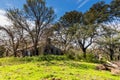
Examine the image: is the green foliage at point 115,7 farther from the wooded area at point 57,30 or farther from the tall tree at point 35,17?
the tall tree at point 35,17

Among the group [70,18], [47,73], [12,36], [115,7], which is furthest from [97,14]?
[47,73]

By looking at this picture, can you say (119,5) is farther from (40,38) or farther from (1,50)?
(1,50)

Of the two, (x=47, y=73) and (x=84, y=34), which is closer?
(x=47, y=73)

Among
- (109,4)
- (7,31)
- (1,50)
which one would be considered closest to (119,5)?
(109,4)

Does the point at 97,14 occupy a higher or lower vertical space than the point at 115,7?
lower

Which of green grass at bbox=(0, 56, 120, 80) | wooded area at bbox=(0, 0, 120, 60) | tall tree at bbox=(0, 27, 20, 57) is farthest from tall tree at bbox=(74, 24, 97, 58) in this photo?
green grass at bbox=(0, 56, 120, 80)

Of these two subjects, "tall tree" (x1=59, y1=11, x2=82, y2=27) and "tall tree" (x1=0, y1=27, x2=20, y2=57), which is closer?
"tall tree" (x1=0, y1=27, x2=20, y2=57)

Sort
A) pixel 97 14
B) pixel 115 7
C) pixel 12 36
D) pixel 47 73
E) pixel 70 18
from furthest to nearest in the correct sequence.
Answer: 1. pixel 70 18
2. pixel 97 14
3. pixel 115 7
4. pixel 12 36
5. pixel 47 73

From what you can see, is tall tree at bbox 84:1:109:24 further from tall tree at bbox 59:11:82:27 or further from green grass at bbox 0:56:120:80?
green grass at bbox 0:56:120:80


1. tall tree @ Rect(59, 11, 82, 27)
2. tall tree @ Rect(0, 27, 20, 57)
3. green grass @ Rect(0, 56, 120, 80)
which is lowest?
green grass @ Rect(0, 56, 120, 80)

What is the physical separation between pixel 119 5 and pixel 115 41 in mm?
7943

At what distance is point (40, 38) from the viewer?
113 ft

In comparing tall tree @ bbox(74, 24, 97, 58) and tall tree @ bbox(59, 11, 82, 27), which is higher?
tall tree @ bbox(59, 11, 82, 27)

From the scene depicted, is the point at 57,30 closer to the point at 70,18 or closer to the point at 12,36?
the point at 70,18
